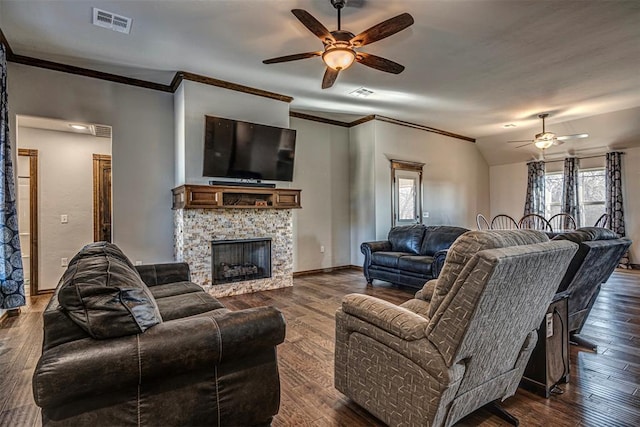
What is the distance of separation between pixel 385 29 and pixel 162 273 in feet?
9.79

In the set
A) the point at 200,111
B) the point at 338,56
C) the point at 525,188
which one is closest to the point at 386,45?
the point at 338,56

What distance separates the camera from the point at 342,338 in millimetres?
1929

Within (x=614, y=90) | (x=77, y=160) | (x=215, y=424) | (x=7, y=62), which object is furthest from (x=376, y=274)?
(x=7, y=62)

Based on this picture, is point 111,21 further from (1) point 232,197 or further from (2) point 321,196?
(2) point 321,196

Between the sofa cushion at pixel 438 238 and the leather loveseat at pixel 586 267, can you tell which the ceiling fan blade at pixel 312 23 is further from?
the sofa cushion at pixel 438 238

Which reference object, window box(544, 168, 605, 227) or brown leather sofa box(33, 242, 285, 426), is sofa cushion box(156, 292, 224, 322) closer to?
brown leather sofa box(33, 242, 285, 426)

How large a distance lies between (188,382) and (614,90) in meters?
6.88

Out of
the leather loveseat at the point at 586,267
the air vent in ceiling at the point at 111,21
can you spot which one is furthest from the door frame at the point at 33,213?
the leather loveseat at the point at 586,267

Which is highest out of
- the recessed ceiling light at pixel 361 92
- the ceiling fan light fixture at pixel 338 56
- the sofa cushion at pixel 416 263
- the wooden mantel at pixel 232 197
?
the recessed ceiling light at pixel 361 92

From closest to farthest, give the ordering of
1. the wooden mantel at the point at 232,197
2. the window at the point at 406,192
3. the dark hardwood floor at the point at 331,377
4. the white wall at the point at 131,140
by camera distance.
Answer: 1. the dark hardwood floor at the point at 331,377
2. the white wall at the point at 131,140
3. the wooden mantel at the point at 232,197
4. the window at the point at 406,192

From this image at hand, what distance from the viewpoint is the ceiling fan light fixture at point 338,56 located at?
2943 millimetres

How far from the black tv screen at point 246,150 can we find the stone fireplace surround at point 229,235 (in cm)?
58

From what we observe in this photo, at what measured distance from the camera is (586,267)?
242cm

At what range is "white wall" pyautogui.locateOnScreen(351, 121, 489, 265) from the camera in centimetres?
644
